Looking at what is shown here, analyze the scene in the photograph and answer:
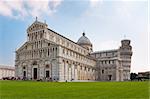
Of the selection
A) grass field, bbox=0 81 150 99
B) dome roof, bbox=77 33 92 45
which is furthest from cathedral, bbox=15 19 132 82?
grass field, bbox=0 81 150 99

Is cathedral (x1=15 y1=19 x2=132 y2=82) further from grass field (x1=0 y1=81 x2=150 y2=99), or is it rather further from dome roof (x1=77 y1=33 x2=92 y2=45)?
grass field (x1=0 y1=81 x2=150 y2=99)

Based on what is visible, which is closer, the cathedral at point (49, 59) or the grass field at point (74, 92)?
the grass field at point (74, 92)

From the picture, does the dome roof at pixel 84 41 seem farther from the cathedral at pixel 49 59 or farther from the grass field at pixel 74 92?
the grass field at pixel 74 92

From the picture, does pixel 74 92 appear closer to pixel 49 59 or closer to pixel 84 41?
pixel 49 59

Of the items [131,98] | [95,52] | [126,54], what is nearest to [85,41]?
[95,52]

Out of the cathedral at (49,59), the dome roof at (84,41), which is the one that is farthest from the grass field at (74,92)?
the dome roof at (84,41)

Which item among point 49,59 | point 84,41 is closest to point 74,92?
point 49,59

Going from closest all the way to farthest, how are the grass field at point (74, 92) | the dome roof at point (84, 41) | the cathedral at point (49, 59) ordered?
the grass field at point (74, 92) < the cathedral at point (49, 59) < the dome roof at point (84, 41)

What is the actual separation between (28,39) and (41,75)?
1046 centimetres

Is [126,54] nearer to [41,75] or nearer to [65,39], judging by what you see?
[65,39]

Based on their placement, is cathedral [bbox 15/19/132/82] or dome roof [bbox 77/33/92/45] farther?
dome roof [bbox 77/33/92/45]

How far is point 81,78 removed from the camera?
6272cm

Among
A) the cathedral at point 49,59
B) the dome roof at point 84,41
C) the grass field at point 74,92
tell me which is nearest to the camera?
the grass field at point 74,92

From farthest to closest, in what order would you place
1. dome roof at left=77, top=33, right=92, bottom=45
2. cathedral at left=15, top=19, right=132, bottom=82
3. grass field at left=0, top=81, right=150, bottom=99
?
1. dome roof at left=77, top=33, right=92, bottom=45
2. cathedral at left=15, top=19, right=132, bottom=82
3. grass field at left=0, top=81, right=150, bottom=99
